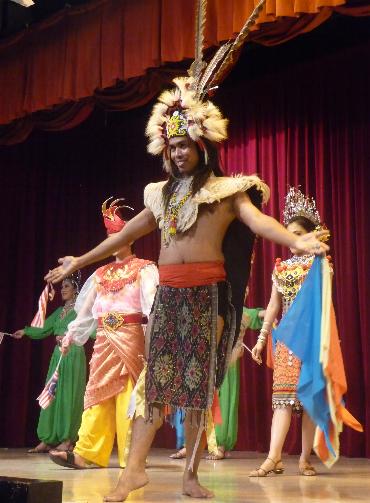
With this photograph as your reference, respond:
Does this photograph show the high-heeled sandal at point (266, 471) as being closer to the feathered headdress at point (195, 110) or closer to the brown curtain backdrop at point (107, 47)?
the feathered headdress at point (195, 110)

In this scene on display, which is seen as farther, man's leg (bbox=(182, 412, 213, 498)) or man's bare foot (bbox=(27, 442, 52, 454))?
man's bare foot (bbox=(27, 442, 52, 454))

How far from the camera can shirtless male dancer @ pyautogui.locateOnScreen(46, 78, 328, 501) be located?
3.12 m

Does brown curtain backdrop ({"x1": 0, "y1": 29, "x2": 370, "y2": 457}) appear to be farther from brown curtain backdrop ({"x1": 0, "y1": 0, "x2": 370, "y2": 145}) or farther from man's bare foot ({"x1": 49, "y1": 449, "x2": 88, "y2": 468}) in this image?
man's bare foot ({"x1": 49, "y1": 449, "x2": 88, "y2": 468})

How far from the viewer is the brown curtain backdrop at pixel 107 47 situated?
5.25 metres

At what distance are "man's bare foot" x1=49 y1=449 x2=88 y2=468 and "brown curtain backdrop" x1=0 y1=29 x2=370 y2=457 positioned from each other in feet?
6.70

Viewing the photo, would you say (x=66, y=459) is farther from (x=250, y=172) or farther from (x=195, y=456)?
(x=250, y=172)

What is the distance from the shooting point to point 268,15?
497 cm

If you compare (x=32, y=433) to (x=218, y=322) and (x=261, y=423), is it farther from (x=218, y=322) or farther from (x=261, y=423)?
(x=218, y=322)

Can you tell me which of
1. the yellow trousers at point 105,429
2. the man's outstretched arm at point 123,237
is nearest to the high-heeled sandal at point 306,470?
the yellow trousers at point 105,429

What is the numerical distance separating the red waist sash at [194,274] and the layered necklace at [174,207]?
13 cm

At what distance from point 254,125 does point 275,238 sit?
4152 millimetres

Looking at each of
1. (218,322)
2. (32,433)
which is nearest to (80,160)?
(32,433)

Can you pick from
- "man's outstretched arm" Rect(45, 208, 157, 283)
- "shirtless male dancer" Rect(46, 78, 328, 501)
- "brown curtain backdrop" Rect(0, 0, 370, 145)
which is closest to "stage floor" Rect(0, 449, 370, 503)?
"shirtless male dancer" Rect(46, 78, 328, 501)

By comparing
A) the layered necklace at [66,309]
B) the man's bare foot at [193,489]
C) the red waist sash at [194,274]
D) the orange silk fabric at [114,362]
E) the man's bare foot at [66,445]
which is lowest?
the man's bare foot at [66,445]
